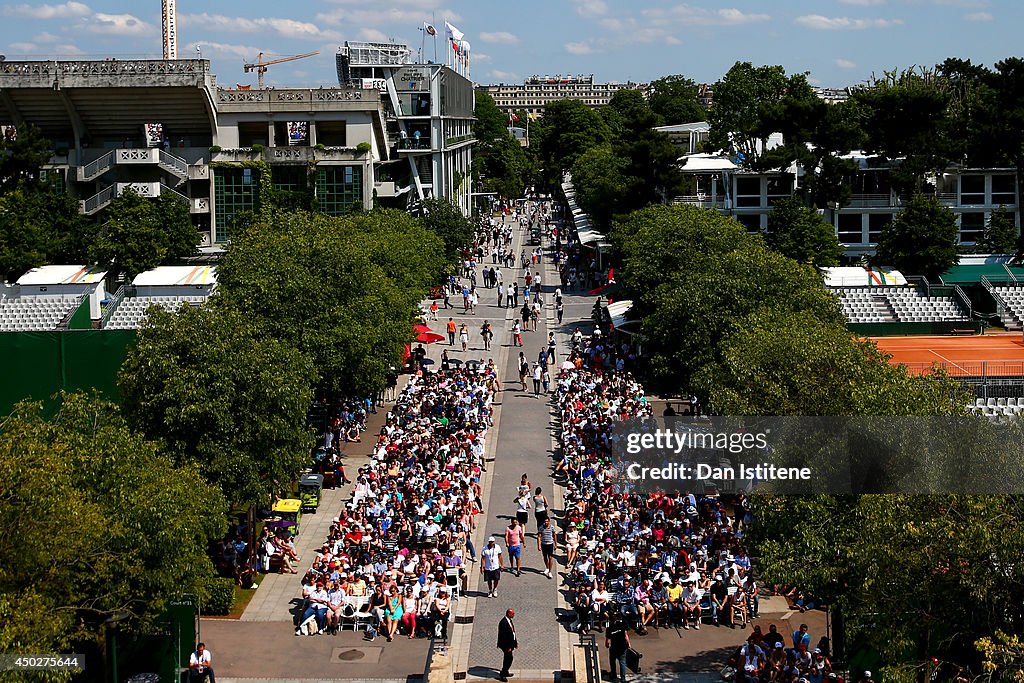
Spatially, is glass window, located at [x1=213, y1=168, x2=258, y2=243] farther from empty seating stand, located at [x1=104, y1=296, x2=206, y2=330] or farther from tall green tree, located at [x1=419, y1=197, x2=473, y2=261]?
empty seating stand, located at [x1=104, y1=296, x2=206, y2=330]

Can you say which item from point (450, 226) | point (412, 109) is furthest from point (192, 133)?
point (412, 109)

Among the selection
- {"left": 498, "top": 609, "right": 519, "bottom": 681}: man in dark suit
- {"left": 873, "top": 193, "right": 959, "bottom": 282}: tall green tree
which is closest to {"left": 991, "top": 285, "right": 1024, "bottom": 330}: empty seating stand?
{"left": 873, "top": 193, "right": 959, "bottom": 282}: tall green tree

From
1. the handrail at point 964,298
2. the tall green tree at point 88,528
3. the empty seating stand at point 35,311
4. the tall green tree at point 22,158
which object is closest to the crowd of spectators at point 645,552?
the tall green tree at point 88,528

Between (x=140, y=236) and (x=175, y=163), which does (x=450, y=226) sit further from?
(x=140, y=236)

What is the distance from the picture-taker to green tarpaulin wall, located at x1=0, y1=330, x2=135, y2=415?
1729 inches

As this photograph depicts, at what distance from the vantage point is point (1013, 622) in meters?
17.2

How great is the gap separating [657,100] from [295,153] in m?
128

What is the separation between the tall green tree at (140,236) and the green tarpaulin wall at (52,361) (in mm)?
23062

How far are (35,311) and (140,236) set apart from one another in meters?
17.9

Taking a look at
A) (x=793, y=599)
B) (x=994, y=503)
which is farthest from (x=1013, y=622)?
(x=793, y=599)

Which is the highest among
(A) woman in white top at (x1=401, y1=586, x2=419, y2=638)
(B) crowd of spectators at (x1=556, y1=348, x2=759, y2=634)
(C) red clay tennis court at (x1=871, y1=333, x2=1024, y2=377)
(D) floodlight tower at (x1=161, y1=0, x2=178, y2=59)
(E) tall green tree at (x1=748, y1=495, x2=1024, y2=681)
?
(D) floodlight tower at (x1=161, y1=0, x2=178, y2=59)

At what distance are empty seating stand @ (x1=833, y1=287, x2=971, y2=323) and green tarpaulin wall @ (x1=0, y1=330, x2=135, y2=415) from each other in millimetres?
29319

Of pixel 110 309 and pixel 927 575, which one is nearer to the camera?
pixel 927 575

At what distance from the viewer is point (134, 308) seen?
5084 centimetres
